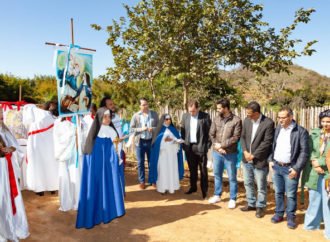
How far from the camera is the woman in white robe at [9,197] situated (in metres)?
4.17

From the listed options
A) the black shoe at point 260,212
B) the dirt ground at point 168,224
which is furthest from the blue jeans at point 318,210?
the black shoe at point 260,212

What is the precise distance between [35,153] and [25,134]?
36.7 inches

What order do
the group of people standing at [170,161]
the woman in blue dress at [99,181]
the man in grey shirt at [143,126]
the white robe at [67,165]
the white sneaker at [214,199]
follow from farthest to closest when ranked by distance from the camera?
the man in grey shirt at [143,126]
the white sneaker at [214,199]
the white robe at [67,165]
the woman in blue dress at [99,181]
the group of people standing at [170,161]

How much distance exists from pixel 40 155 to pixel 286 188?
509 centimetres

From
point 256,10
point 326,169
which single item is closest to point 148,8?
→ point 256,10

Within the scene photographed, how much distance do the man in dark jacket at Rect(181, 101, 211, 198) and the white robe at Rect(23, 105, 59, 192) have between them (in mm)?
3031

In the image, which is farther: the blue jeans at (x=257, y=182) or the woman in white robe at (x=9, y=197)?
the blue jeans at (x=257, y=182)

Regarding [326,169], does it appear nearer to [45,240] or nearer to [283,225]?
[283,225]

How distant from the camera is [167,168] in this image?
6.98m

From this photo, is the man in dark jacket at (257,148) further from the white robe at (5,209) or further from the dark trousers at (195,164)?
the white robe at (5,209)

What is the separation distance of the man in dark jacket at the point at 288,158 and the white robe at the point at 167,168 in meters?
2.42

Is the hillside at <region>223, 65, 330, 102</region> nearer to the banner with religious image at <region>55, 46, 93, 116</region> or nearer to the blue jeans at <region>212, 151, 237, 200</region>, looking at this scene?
the blue jeans at <region>212, 151, 237, 200</region>

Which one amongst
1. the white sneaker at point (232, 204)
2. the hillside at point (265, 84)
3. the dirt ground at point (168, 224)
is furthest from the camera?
the hillside at point (265, 84)

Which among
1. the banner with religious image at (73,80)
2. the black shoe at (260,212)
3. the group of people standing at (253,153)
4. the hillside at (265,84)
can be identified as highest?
the hillside at (265,84)
